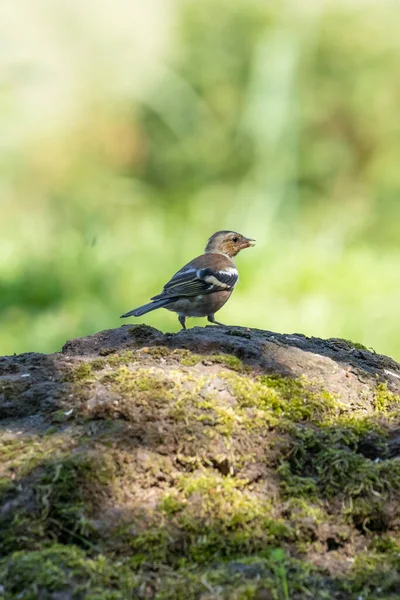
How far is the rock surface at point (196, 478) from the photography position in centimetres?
212

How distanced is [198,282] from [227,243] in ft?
2.83

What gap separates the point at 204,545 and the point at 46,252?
561cm

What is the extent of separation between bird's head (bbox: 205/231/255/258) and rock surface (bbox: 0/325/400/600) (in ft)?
11.7

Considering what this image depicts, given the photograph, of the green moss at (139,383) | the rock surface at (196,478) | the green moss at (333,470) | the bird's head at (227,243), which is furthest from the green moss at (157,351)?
the bird's head at (227,243)

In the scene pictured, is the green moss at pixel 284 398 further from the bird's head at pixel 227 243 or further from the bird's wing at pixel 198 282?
the bird's head at pixel 227 243

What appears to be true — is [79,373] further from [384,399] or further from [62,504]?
[384,399]

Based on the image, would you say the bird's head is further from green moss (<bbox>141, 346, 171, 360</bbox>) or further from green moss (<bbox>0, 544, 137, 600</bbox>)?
green moss (<bbox>0, 544, 137, 600</bbox>)

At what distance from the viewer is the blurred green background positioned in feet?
24.2

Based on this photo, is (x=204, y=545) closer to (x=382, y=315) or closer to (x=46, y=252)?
(x=382, y=315)

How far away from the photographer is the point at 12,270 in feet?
24.2

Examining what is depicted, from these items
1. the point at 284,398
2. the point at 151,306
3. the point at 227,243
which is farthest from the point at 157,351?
the point at 227,243

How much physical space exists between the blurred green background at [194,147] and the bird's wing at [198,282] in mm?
762

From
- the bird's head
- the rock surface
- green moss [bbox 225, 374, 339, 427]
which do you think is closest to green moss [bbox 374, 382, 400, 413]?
the rock surface

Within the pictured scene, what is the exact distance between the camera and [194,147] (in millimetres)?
9359
